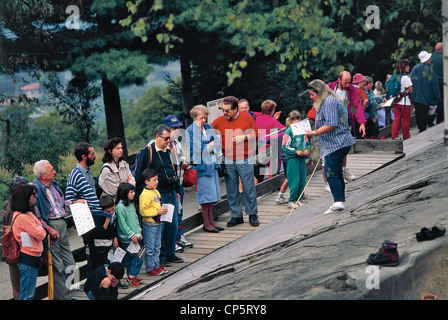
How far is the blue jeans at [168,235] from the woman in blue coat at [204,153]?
3.19 ft

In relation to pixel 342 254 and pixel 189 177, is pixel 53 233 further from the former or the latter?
pixel 342 254

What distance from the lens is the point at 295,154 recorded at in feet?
35.7

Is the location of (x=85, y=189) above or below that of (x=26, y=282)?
above

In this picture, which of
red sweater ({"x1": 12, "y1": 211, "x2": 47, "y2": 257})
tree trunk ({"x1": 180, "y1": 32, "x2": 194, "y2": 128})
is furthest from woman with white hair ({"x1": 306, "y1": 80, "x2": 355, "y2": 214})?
tree trunk ({"x1": 180, "y1": 32, "x2": 194, "y2": 128})

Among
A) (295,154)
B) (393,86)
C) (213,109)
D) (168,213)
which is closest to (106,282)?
(168,213)

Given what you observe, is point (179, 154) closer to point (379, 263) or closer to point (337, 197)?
point (337, 197)

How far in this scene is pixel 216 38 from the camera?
18.8 m

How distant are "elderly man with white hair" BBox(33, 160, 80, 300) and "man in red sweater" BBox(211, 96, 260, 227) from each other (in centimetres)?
336

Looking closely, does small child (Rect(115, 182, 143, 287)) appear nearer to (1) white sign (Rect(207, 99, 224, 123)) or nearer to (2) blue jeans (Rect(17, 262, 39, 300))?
(2) blue jeans (Rect(17, 262, 39, 300))

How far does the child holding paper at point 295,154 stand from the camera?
1084 centimetres

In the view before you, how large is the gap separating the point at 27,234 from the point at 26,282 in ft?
1.74

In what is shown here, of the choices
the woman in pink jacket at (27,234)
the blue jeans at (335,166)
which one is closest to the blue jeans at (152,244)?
the woman in pink jacket at (27,234)
